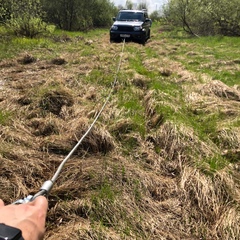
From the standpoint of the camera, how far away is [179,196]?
7.86ft

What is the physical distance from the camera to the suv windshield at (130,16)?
13.4 meters

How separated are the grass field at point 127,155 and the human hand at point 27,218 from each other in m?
0.71

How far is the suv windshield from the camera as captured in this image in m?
13.4

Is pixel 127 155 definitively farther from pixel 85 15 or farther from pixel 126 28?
pixel 85 15

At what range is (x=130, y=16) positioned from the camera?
1361 centimetres

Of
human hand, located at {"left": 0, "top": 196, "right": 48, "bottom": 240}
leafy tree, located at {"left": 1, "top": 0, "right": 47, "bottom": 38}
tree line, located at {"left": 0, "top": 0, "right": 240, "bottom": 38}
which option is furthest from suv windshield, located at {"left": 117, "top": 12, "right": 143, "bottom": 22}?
human hand, located at {"left": 0, "top": 196, "right": 48, "bottom": 240}

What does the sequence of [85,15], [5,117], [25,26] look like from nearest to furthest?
[5,117], [25,26], [85,15]

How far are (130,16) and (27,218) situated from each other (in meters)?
14.0

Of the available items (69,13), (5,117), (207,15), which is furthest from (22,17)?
(207,15)

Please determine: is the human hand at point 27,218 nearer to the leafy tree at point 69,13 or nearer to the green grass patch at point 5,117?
the green grass patch at point 5,117

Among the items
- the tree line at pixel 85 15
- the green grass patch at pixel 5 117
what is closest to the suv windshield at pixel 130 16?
the tree line at pixel 85 15

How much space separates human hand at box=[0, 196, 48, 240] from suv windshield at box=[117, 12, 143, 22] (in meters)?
13.5

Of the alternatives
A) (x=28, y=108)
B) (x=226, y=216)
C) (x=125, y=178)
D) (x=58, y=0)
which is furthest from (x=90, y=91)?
(x=58, y=0)

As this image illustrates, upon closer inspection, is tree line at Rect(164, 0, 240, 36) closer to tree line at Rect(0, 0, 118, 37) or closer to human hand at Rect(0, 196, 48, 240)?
tree line at Rect(0, 0, 118, 37)
